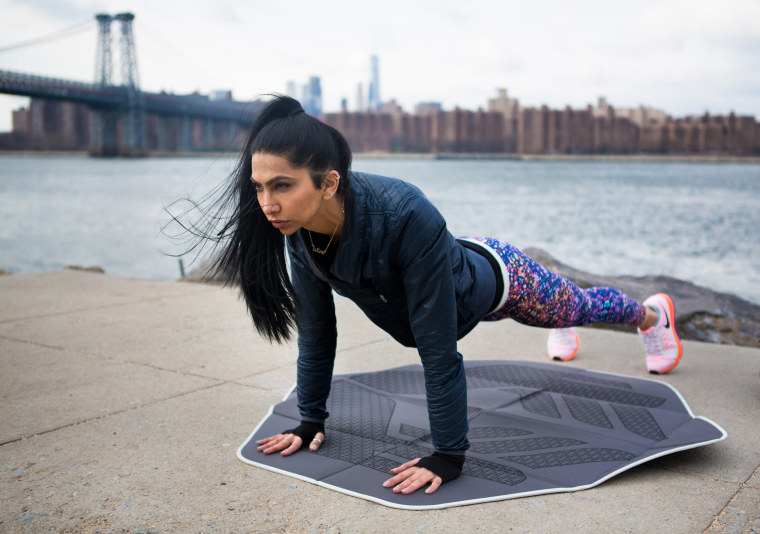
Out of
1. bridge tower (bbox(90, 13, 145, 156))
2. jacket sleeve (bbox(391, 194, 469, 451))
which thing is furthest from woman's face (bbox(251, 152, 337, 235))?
bridge tower (bbox(90, 13, 145, 156))

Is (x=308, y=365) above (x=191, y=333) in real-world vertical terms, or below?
above

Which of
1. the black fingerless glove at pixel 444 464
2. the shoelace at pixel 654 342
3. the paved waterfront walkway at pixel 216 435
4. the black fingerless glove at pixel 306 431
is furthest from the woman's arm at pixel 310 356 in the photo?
the shoelace at pixel 654 342

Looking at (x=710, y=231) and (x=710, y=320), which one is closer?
(x=710, y=320)

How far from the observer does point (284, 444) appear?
7.93ft

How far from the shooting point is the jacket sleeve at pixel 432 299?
2008 mm

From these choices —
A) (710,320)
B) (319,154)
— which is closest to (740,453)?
(319,154)

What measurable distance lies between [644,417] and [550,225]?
2572cm

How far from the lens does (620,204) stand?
3797cm

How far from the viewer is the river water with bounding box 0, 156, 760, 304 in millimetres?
18531

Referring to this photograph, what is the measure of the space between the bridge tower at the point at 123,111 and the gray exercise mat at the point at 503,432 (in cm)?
4202

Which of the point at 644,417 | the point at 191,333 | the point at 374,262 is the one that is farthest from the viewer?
the point at 191,333

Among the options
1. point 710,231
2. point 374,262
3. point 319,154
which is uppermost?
point 319,154

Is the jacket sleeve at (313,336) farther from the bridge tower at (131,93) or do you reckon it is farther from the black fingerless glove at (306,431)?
the bridge tower at (131,93)

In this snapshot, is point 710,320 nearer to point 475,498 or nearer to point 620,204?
point 475,498
